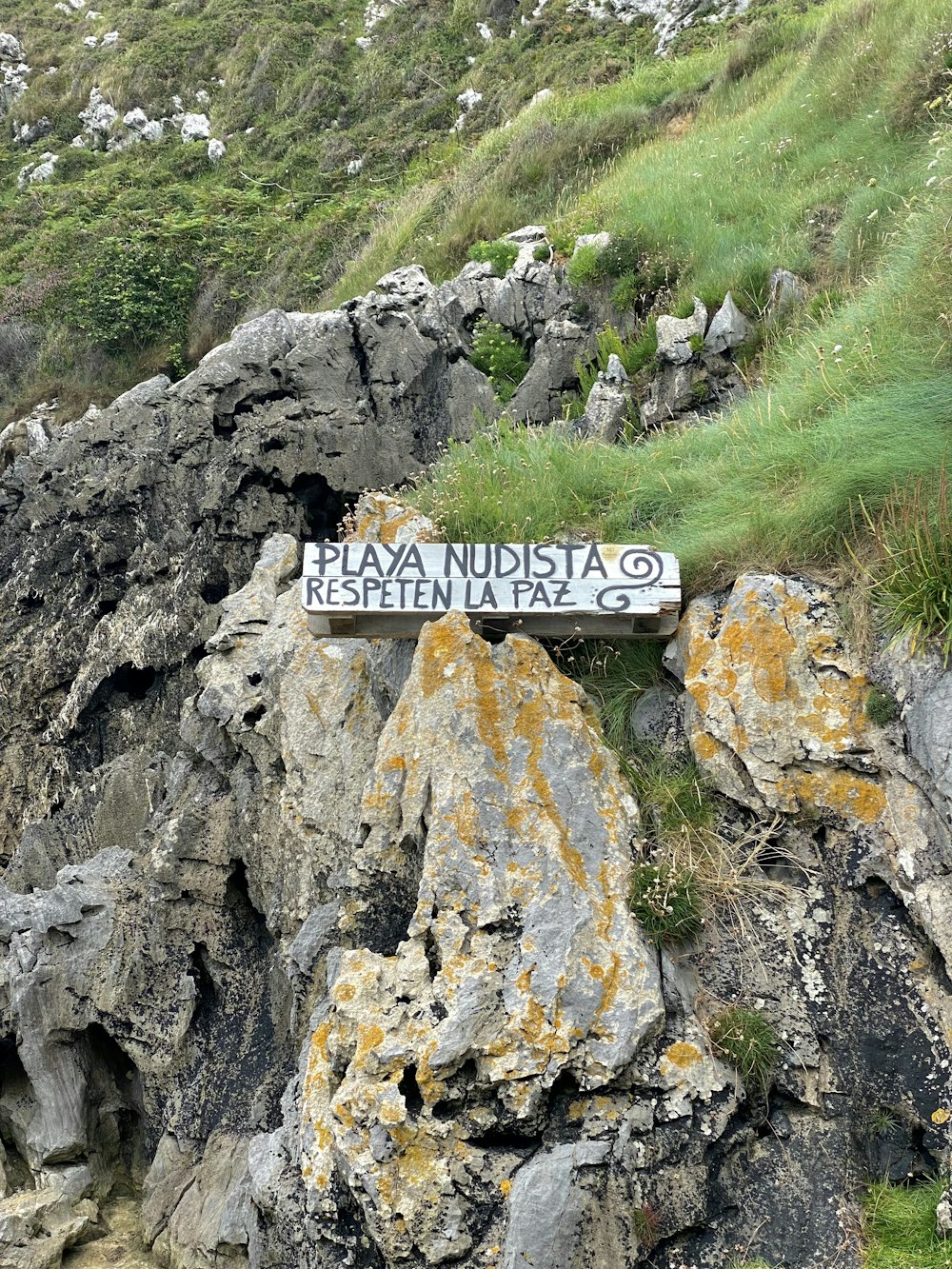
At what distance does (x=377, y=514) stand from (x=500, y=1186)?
445 cm

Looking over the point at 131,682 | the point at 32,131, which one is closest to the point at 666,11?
the point at 32,131

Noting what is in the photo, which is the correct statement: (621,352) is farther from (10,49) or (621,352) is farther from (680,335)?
(10,49)

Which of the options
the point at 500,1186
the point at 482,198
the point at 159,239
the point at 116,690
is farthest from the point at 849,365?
the point at 159,239

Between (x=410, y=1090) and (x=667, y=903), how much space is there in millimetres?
1579

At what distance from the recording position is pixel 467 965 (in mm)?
5199

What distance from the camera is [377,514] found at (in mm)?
7512

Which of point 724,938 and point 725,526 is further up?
point 725,526

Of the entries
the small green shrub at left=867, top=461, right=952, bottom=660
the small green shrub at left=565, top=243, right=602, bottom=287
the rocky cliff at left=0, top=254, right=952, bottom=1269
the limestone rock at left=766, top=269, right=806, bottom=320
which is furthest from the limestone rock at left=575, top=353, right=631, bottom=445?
the small green shrub at left=867, top=461, right=952, bottom=660

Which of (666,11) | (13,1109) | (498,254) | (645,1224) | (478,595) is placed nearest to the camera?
(645,1224)

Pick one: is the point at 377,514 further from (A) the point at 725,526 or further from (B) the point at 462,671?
(A) the point at 725,526

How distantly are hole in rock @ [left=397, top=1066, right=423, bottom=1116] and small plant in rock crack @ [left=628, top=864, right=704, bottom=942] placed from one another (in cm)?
137

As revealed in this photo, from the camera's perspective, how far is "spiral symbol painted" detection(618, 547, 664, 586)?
20.4 ft

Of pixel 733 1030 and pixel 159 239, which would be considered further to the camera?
pixel 159 239

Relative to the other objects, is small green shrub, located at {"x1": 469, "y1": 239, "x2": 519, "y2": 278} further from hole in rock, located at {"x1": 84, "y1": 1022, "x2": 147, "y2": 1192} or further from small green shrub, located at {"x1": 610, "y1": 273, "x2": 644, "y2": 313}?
hole in rock, located at {"x1": 84, "y1": 1022, "x2": 147, "y2": 1192}
